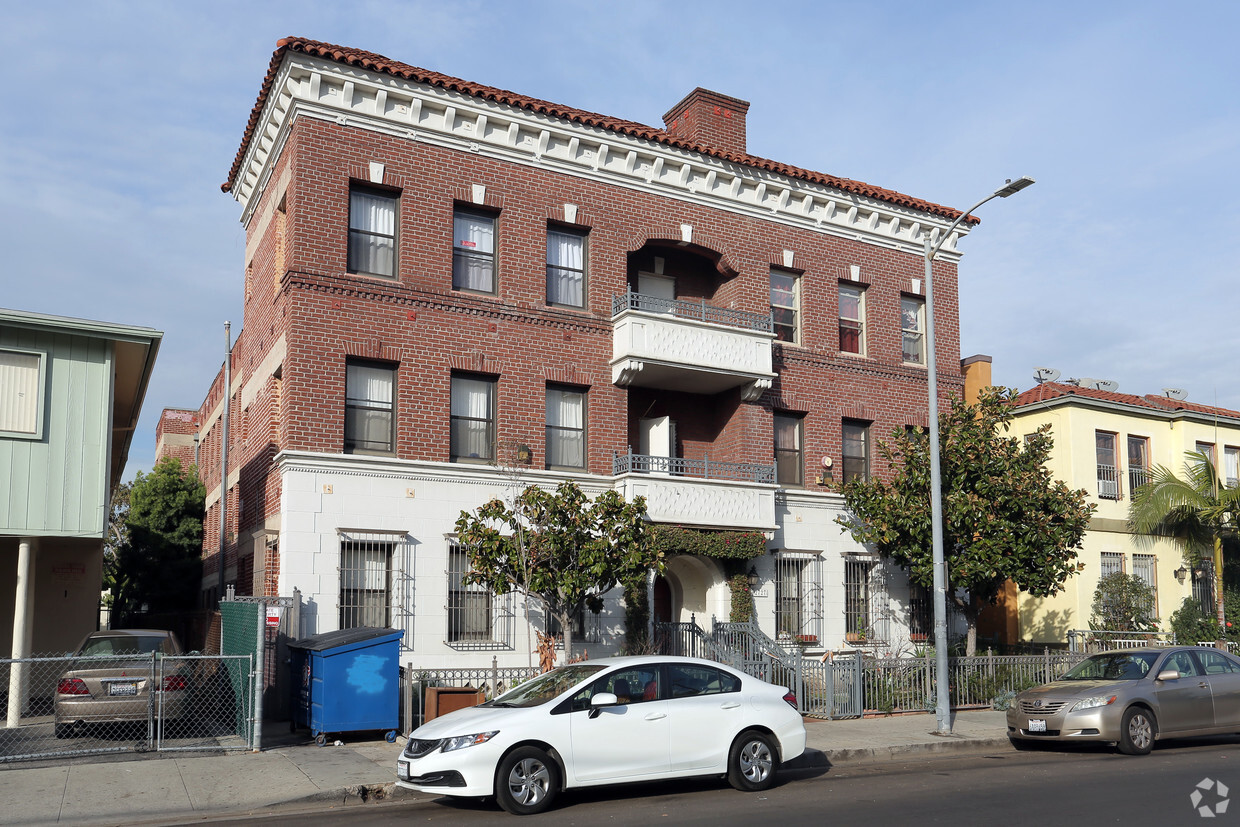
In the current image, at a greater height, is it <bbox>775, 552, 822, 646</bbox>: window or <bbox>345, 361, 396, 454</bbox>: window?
<bbox>345, 361, 396, 454</bbox>: window

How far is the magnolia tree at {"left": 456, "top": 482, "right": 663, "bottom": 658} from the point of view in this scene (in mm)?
16891

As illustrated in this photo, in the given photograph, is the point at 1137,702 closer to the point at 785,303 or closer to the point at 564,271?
the point at 785,303

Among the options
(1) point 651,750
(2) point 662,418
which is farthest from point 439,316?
(1) point 651,750

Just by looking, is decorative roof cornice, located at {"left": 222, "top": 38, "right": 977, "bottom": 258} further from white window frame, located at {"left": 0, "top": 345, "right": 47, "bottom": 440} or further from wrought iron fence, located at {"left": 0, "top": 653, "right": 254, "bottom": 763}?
wrought iron fence, located at {"left": 0, "top": 653, "right": 254, "bottom": 763}

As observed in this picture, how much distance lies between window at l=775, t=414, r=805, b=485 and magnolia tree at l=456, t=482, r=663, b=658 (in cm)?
709

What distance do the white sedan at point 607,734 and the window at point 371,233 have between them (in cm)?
995

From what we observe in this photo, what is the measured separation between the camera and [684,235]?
23188 mm

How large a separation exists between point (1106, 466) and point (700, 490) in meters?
12.9

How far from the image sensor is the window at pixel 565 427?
21172 millimetres

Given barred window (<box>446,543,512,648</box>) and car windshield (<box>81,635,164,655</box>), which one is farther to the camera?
barred window (<box>446,543,512,648</box>)

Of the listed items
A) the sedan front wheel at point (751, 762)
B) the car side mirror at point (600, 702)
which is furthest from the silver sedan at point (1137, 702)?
the car side mirror at point (600, 702)

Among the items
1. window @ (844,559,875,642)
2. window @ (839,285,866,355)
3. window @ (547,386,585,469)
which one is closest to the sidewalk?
window @ (547,386,585,469)

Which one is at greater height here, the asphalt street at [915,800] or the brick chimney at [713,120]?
the brick chimney at [713,120]

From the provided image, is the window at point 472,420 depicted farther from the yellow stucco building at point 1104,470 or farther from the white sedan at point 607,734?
the yellow stucco building at point 1104,470
